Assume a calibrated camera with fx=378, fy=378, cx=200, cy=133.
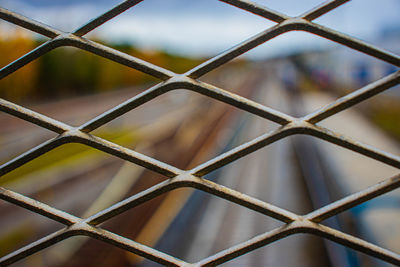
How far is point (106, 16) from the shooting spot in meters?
0.91

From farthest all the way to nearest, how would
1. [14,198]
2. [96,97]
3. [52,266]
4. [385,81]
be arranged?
1. [96,97]
2. [52,266]
3. [14,198]
4. [385,81]

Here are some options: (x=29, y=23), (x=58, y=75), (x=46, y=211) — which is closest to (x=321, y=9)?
(x=29, y=23)

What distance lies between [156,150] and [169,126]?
6.86 m

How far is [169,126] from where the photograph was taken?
24.1 metres

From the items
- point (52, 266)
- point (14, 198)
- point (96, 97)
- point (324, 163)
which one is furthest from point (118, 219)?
point (96, 97)

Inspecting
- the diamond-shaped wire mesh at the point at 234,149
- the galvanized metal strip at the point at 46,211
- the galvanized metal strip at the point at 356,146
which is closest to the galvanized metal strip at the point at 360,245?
the diamond-shaped wire mesh at the point at 234,149

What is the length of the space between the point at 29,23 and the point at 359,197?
0.88 meters

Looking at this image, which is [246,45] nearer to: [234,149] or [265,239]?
[234,149]

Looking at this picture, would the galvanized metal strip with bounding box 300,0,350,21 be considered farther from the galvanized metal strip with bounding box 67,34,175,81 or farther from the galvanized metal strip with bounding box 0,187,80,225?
the galvanized metal strip with bounding box 0,187,80,225

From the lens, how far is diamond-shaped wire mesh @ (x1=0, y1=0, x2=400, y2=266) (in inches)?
33.7

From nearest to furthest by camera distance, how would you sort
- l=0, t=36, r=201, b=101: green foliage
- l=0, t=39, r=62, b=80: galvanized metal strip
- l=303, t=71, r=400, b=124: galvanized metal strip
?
l=303, t=71, r=400, b=124: galvanized metal strip
l=0, t=39, r=62, b=80: galvanized metal strip
l=0, t=36, r=201, b=101: green foliage

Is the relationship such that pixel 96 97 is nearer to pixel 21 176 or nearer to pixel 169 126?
pixel 169 126

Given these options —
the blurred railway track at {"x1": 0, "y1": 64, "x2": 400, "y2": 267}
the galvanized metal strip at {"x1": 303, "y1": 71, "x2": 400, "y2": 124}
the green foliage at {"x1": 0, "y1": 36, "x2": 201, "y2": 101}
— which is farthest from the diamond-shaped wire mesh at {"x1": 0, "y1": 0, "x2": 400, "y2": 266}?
the green foliage at {"x1": 0, "y1": 36, "x2": 201, "y2": 101}

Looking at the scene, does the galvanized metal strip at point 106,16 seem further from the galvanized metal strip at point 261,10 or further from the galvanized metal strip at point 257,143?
the galvanized metal strip at point 257,143
